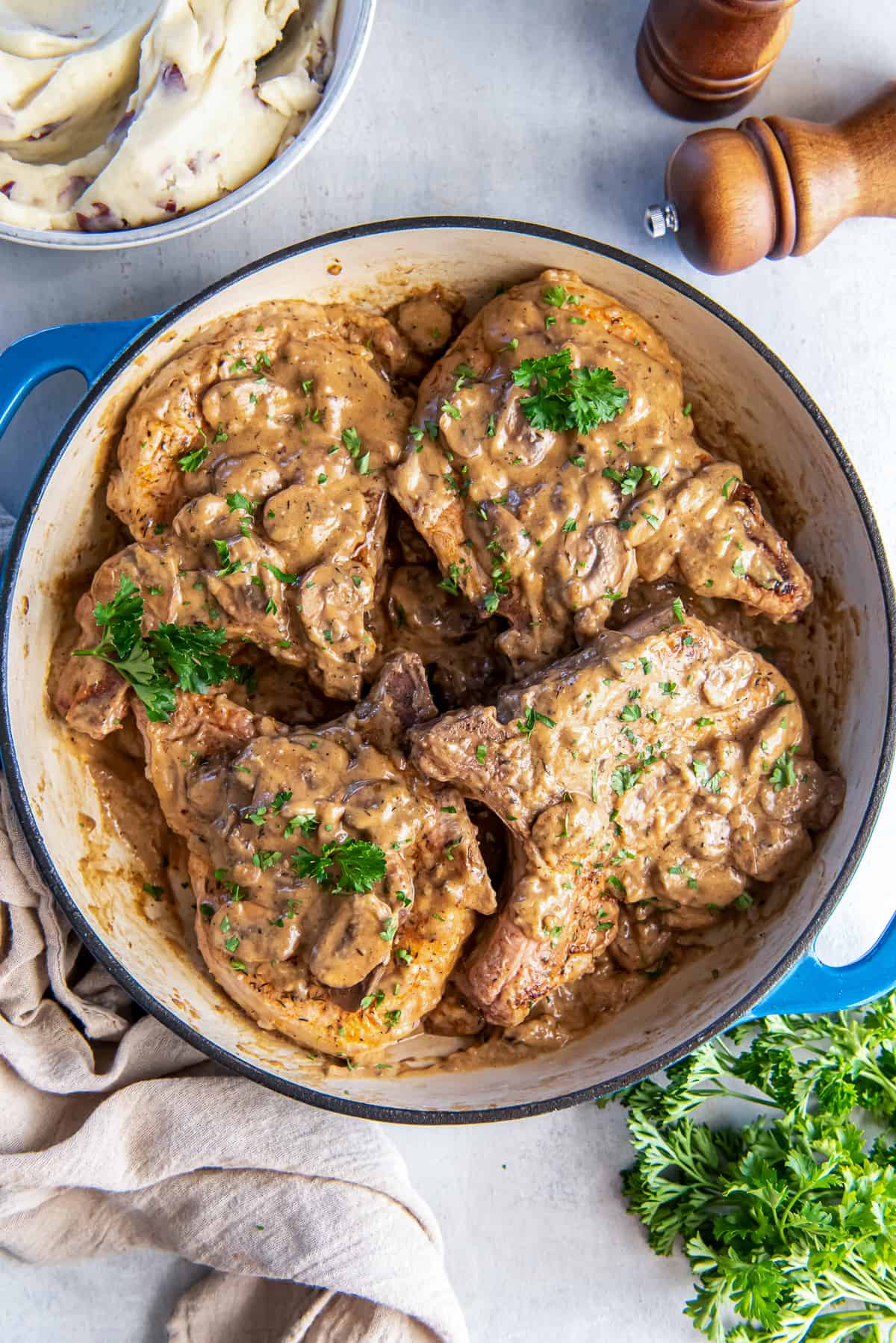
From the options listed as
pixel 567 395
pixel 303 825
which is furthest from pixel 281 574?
pixel 567 395

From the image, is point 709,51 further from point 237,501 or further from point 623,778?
point 623,778

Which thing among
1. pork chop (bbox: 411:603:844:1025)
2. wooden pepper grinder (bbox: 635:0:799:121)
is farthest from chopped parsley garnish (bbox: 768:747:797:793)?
wooden pepper grinder (bbox: 635:0:799:121)

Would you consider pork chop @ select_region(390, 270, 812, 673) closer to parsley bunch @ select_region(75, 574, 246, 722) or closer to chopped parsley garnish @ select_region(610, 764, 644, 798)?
chopped parsley garnish @ select_region(610, 764, 644, 798)

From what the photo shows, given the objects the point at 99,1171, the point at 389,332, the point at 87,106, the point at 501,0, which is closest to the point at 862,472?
the point at 389,332

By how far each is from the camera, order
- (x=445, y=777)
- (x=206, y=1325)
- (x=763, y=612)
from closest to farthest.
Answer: (x=445, y=777), (x=763, y=612), (x=206, y=1325)

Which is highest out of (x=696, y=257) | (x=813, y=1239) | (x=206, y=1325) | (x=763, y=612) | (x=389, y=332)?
(x=696, y=257)

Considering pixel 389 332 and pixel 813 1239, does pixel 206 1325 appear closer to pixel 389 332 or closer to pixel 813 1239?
pixel 813 1239
